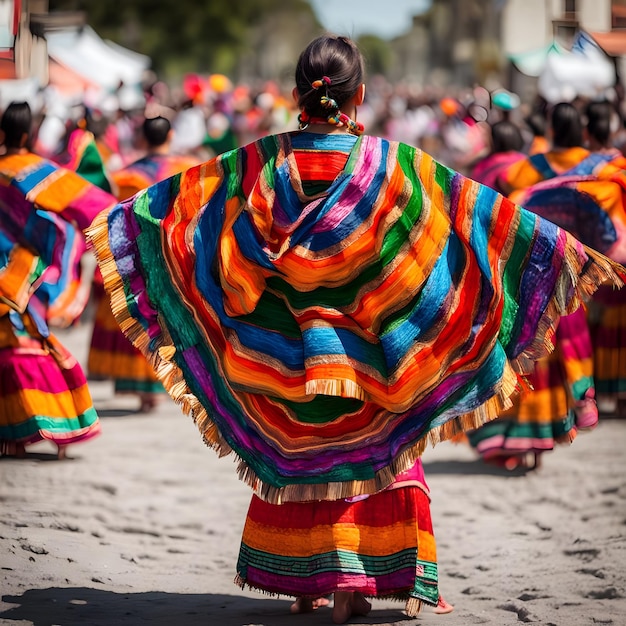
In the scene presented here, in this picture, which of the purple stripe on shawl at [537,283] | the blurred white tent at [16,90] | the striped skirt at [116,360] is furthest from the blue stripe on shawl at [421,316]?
the blurred white tent at [16,90]

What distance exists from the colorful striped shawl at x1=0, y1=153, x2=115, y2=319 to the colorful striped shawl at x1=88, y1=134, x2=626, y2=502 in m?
1.85

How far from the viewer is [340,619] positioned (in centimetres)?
459

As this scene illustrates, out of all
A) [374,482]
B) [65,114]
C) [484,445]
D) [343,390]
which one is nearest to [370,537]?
[374,482]

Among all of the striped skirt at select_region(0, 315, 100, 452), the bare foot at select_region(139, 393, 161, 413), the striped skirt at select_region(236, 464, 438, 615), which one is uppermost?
the striped skirt at select_region(0, 315, 100, 452)

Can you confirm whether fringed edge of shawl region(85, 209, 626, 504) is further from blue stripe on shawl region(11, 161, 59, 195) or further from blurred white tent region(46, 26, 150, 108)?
blurred white tent region(46, 26, 150, 108)

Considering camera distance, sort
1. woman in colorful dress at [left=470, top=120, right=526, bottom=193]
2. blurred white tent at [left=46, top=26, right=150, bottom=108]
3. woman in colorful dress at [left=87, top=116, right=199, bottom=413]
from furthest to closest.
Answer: blurred white tent at [left=46, top=26, right=150, bottom=108], woman in colorful dress at [left=87, top=116, right=199, bottom=413], woman in colorful dress at [left=470, top=120, right=526, bottom=193]

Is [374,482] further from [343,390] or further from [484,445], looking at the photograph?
[484,445]

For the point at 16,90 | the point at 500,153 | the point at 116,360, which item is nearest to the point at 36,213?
the point at 116,360

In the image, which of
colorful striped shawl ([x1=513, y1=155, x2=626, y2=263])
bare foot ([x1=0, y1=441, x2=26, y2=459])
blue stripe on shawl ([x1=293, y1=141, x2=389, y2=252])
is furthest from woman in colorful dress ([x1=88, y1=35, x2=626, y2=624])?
bare foot ([x1=0, y1=441, x2=26, y2=459])

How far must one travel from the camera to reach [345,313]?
4406 millimetres

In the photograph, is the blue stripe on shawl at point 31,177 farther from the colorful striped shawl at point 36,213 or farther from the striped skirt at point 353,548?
the striped skirt at point 353,548

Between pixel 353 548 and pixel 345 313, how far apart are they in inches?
31.8

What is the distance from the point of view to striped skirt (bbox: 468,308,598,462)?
291 inches

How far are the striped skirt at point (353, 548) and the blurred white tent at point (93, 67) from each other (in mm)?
15839
